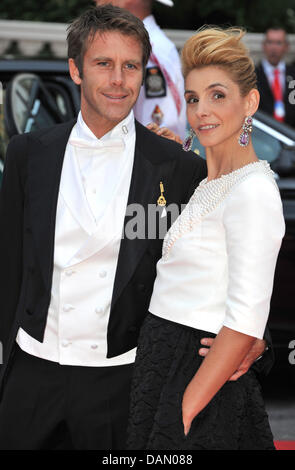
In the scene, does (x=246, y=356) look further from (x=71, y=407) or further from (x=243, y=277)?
(x=71, y=407)

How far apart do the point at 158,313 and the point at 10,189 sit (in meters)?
0.67

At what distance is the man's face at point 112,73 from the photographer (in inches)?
100

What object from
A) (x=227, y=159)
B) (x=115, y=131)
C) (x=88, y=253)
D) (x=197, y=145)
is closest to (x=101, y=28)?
(x=115, y=131)

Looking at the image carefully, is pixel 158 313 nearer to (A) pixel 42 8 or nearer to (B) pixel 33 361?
(B) pixel 33 361

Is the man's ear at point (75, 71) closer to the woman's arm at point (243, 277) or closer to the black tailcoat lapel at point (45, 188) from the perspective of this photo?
the black tailcoat lapel at point (45, 188)

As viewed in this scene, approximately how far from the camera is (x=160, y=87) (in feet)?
12.1

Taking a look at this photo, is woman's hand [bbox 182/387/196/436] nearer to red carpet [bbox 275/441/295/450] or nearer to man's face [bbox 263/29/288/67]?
red carpet [bbox 275/441/295/450]

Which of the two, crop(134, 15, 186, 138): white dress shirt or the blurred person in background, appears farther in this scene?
the blurred person in background

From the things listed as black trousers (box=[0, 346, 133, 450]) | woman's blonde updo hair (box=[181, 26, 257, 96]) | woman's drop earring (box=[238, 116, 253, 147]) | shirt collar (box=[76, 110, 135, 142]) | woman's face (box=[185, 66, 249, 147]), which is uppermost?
woman's blonde updo hair (box=[181, 26, 257, 96])

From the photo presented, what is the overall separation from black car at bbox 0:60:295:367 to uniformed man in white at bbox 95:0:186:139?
90cm

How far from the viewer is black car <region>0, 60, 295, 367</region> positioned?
485 centimetres

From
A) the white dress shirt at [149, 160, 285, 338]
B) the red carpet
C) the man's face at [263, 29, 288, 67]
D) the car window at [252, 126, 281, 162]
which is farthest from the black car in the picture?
the man's face at [263, 29, 288, 67]

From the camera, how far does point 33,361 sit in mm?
2639
